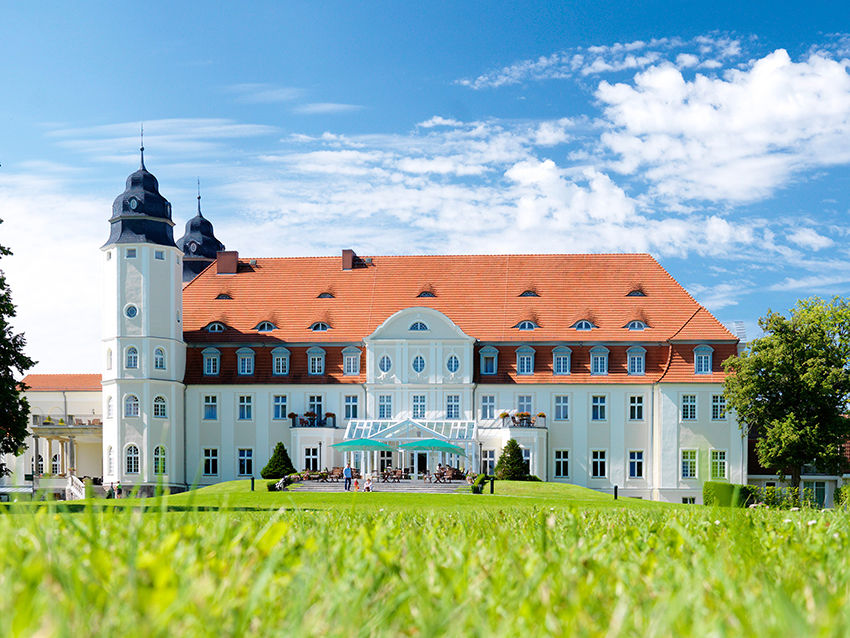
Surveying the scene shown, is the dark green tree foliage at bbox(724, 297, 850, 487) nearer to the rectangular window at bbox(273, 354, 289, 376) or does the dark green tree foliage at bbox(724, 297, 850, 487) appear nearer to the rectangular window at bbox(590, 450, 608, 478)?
the rectangular window at bbox(590, 450, 608, 478)

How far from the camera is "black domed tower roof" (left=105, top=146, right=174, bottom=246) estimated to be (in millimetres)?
49281

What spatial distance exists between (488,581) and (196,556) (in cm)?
94

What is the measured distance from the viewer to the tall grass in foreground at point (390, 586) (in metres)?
2.18

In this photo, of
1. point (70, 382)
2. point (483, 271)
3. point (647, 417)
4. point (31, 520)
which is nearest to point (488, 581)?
point (31, 520)

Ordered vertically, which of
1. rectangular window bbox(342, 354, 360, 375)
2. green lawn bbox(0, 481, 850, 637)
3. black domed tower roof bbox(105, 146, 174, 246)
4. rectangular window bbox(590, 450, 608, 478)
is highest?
black domed tower roof bbox(105, 146, 174, 246)

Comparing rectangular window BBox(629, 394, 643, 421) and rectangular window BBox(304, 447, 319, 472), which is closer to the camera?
rectangular window BBox(304, 447, 319, 472)

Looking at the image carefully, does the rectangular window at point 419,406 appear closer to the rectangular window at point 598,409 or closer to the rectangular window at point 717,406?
the rectangular window at point 598,409

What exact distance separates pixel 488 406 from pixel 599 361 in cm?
621

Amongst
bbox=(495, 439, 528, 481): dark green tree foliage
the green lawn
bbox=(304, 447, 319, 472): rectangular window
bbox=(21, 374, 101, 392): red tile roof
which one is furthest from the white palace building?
the green lawn

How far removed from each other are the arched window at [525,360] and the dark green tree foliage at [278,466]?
1264cm

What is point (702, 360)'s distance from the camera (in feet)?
160

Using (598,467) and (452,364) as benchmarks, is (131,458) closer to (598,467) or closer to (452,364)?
(452,364)

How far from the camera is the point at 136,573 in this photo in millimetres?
2518

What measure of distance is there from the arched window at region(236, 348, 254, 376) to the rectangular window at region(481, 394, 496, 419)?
40.6 ft
